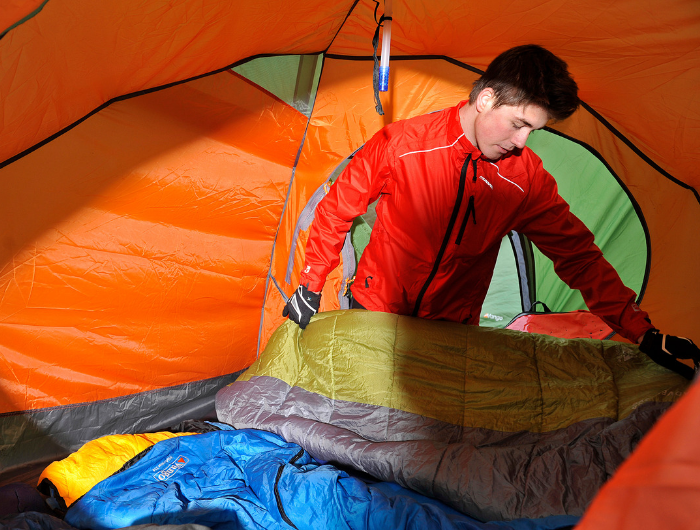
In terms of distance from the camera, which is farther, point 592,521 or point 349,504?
point 349,504

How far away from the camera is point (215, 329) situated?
7.00 feet

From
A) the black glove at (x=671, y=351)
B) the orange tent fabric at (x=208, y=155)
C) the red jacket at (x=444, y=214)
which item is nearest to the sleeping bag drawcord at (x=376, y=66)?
the orange tent fabric at (x=208, y=155)

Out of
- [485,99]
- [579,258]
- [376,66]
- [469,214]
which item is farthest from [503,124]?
[376,66]

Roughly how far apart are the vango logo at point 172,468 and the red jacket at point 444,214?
1.98ft

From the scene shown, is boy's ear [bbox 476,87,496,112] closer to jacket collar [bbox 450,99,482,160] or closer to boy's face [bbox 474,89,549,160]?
boy's face [bbox 474,89,549,160]

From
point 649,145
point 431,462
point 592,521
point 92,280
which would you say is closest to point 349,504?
point 431,462

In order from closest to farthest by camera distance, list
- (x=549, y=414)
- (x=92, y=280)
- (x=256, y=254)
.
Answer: (x=549, y=414) → (x=92, y=280) → (x=256, y=254)

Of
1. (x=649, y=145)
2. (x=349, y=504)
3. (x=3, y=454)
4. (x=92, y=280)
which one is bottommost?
(x=3, y=454)

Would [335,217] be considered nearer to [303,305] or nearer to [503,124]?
[303,305]

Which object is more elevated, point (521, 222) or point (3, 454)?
point (521, 222)

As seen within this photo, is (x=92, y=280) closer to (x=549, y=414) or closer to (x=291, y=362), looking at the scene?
(x=291, y=362)

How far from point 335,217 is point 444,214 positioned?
35 cm

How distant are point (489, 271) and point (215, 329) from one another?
109cm

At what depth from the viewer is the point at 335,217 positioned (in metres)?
1.64
